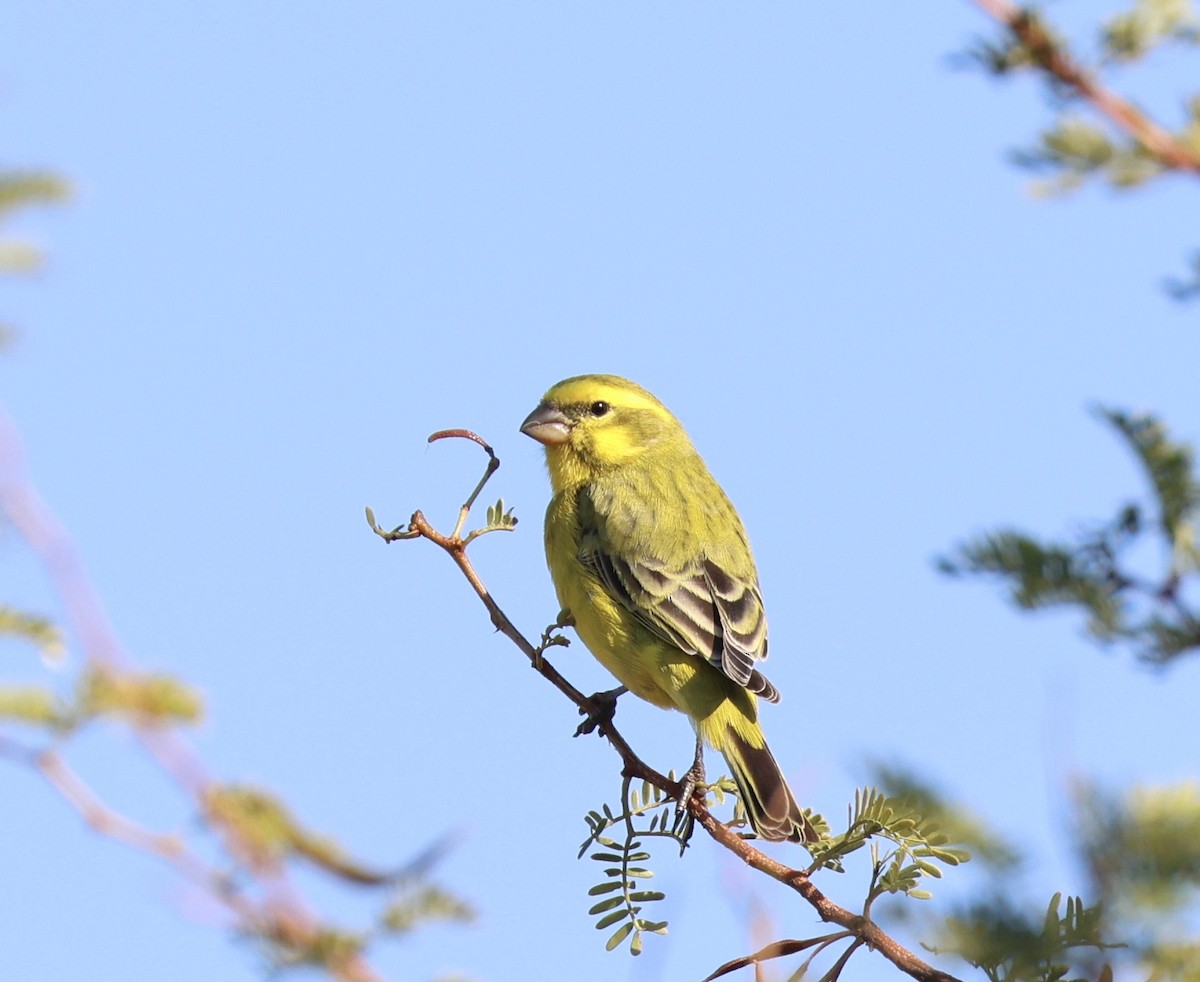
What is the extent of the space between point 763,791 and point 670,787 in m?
0.71

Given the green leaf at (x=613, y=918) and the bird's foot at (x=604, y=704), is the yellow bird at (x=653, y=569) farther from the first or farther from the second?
the green leaf at (x=613, y=918)

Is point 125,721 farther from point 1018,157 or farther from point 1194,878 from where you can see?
point 1194,878

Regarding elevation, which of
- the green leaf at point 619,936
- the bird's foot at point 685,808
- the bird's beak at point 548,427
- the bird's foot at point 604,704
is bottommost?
the green leaf at point 619,936

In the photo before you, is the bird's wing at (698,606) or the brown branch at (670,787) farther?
the bird's wing at (698,606)

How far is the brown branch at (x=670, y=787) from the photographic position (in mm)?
2605

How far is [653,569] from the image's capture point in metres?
5.90

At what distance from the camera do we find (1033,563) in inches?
63.1

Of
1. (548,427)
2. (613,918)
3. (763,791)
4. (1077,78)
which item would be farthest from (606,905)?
(548,427)

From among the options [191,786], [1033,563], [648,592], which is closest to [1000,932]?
[1033,563]

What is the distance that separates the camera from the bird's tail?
4016 mm

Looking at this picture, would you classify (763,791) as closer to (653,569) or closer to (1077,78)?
(653,569)

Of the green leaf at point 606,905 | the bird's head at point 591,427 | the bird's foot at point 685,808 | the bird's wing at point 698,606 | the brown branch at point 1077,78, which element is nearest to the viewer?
the brown branch at point 1077,78

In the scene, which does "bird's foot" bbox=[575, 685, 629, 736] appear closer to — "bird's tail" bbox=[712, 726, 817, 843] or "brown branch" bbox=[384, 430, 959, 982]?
"bird's tail" bbox=[712, 726, 817, 843]

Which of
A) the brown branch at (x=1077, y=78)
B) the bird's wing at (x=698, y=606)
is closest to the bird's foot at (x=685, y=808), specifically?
the bird's wing at (x=698, y=606)
